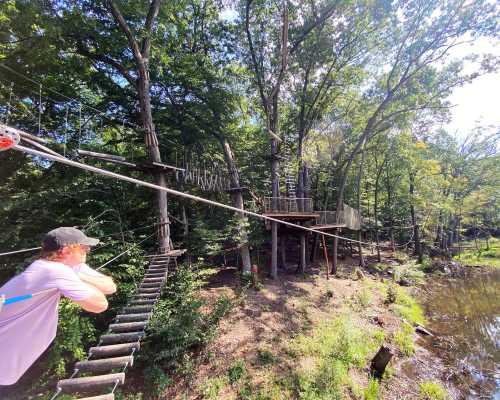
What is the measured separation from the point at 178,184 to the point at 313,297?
8462 mm

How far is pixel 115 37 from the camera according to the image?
8.45 metres

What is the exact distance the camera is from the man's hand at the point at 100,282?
146 cm

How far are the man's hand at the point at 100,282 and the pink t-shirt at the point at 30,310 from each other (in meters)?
0.14

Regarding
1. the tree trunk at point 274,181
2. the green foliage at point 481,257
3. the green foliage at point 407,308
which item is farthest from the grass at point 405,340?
the green foliage at point 481,257

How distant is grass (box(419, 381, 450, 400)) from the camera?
17.4 ft

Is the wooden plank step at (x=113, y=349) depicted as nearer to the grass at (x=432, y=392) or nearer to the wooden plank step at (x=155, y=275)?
the wooden plank step at (x=155, y=275)

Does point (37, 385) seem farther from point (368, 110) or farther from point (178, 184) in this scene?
point (368, 110)

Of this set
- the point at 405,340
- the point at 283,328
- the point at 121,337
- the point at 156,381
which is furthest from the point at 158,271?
the point at 405,340

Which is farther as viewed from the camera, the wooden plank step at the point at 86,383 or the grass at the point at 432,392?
the grass at the point at 432,392

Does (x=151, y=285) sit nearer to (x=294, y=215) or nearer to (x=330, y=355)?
(x=330, y=355)

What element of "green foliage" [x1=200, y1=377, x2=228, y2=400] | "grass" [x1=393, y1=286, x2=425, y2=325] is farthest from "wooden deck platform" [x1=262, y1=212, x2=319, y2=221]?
"green foliage" [x1=200, y1=377, x2=228, y2=400]

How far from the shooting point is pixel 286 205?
11.2m

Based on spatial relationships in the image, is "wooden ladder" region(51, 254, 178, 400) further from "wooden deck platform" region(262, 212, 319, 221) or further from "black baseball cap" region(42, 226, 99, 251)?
"wooden deck platform" region(262, 212, 319, 221)

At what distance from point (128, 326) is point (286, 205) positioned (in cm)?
833
